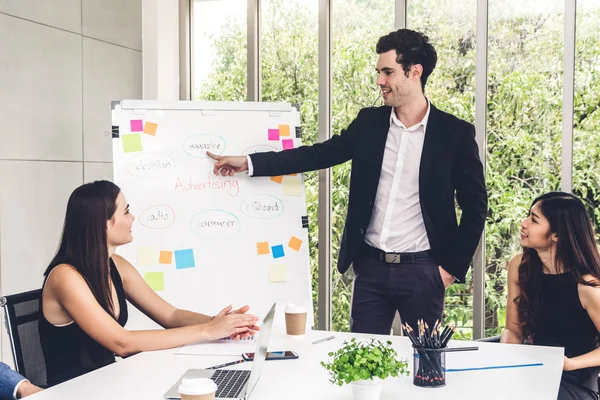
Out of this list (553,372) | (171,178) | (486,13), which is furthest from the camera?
(486,13)

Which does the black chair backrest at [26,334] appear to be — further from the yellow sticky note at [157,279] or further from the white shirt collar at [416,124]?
the white shirt collar at [416,124]

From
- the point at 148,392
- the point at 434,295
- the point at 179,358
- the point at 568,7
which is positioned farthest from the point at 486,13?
the point at 148,392

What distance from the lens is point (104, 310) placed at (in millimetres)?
2164

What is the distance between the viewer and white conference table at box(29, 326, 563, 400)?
1624mm

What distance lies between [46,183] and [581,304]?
2484mm

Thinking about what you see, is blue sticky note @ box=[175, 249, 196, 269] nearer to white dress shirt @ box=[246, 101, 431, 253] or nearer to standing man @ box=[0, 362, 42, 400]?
white dress shirt @ box=[246, 101, 431, 253]

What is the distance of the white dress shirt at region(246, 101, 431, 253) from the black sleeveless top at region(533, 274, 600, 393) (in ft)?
1.94

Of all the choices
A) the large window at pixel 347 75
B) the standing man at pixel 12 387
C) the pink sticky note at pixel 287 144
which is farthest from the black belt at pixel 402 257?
the standing man at pixel 12 387

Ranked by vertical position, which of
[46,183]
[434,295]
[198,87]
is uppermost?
[198,87]

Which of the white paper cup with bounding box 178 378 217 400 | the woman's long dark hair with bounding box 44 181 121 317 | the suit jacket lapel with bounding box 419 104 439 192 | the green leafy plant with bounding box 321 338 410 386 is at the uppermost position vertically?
the suit jacket lapel with bounding box 419 104 439 192

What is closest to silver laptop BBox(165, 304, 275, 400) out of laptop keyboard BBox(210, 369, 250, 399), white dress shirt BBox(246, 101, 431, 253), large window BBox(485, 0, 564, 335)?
laptop keyboard BBox(210, 369, 250, 399)

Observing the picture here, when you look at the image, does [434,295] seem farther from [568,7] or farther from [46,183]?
[46,183]

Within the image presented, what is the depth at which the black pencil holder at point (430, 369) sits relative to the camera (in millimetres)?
1696

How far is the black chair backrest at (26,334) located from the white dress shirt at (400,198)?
1414mm
